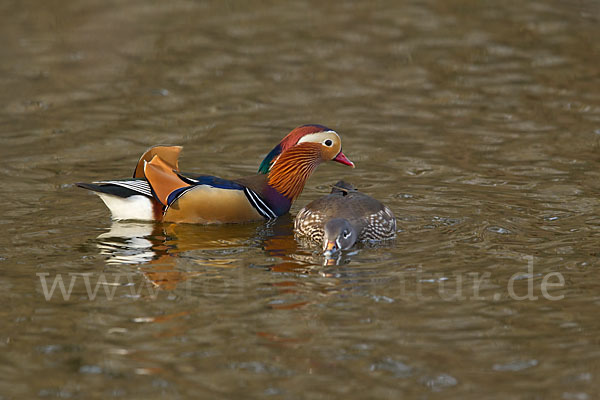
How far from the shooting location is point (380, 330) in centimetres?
651

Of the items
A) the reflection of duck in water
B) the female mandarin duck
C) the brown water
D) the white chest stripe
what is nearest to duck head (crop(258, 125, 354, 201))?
the white chest stripe

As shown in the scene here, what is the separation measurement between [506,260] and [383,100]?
574 centimetres

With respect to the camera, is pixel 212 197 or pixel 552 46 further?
pixel 552 46

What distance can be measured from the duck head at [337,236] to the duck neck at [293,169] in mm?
1462

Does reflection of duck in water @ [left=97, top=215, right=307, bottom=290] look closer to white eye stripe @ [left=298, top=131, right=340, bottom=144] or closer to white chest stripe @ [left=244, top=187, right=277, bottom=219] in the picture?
white chest stripe @ [left=244, top=187, right=277, bottom=219]

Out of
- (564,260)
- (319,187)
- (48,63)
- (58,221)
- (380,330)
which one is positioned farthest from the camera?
(48,63)

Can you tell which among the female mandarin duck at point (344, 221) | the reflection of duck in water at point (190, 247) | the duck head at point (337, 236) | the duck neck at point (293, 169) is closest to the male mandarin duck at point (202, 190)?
the duck neck at point (293, 169)

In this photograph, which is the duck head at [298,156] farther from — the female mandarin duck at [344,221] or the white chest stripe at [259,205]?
the female mandarin duck at [344,221]

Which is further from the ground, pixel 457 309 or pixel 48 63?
pixel 48 63

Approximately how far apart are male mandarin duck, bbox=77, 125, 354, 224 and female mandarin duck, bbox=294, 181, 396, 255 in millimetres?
664

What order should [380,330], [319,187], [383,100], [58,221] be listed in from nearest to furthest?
[380,330] < [58,221] < [319,187] < [383,100]

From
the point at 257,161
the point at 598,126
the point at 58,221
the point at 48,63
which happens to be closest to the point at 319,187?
the point at 257,161

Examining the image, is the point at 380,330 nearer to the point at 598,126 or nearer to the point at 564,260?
the point at 564,260

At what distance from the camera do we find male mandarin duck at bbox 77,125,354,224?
9211 millimetres
